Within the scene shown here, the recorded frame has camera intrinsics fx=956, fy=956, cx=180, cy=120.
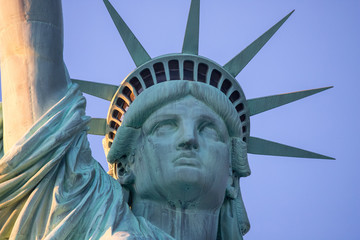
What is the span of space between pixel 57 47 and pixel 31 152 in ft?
4.45

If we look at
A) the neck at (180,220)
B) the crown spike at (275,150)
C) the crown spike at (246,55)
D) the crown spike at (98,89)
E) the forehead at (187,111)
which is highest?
the crown spike at (246,55)

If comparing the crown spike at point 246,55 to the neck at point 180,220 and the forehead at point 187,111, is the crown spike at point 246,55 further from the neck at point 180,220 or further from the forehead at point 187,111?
the neck at point 180,220

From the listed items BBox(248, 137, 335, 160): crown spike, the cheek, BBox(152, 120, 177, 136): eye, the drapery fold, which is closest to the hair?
BBox(152, 120, 177, 136): eye

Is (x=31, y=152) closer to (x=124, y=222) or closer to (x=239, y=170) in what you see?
(x=124, y=222)

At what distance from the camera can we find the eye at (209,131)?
12984 millimetres

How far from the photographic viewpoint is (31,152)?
11.3 metres

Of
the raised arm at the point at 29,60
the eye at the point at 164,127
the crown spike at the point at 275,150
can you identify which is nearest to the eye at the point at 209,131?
the eye at the point at 164,127

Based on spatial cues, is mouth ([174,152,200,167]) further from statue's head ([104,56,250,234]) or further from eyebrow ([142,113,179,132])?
eyebrow ([142,113,179,132])

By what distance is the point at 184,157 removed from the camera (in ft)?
41.1

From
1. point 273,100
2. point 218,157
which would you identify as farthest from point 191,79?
point 218,157


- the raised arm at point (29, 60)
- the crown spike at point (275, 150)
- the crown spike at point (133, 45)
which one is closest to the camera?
the raised arm at point (29, 60)

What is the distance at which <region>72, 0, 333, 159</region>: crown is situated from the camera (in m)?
14.0

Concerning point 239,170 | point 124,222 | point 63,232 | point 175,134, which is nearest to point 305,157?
point 239,170

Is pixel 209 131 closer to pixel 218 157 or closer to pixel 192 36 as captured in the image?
pixel 218 157
